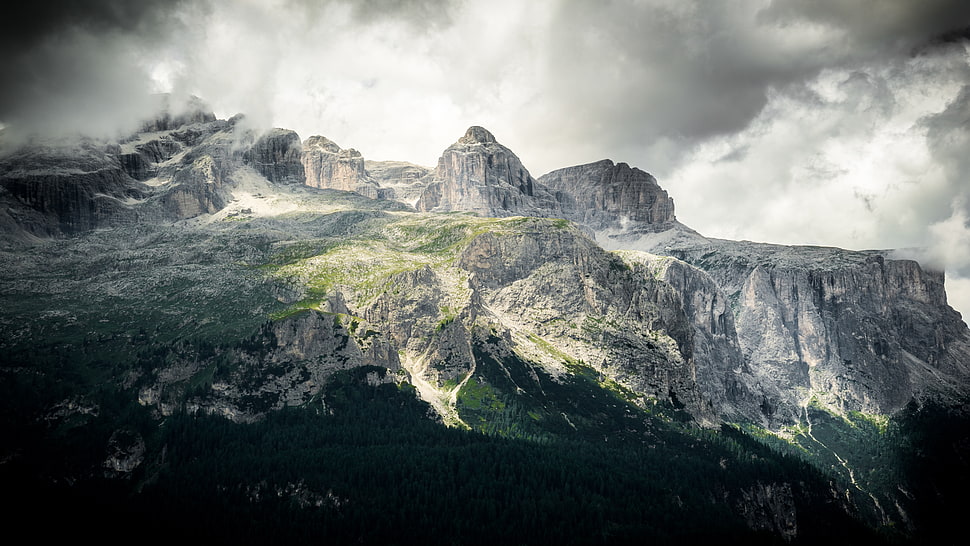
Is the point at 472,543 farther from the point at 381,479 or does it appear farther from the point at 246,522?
the point at 246,522

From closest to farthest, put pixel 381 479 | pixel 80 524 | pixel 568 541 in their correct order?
pixel 80 524, pixel 568 541, pixel 381 479

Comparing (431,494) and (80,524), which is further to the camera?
(431,494)

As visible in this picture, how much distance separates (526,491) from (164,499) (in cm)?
10018

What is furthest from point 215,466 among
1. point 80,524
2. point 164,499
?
point 80,524

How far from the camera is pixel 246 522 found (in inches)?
7032

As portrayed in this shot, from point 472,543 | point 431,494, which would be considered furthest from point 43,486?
point 472,543

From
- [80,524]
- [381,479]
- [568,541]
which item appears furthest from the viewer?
[381,479]

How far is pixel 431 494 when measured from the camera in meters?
194

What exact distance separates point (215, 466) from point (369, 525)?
170ft

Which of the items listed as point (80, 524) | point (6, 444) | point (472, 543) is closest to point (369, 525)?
point (472, 543)

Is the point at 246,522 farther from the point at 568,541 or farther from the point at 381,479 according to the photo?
the point at 568,541

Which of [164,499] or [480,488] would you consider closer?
[164,499]

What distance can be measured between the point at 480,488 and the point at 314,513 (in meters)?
46.9

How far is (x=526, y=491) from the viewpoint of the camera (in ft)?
655
